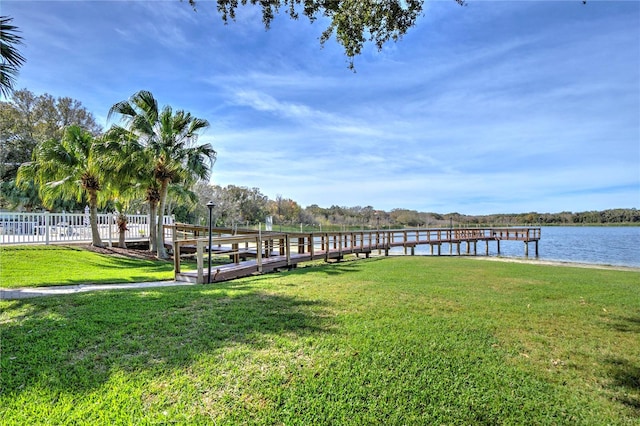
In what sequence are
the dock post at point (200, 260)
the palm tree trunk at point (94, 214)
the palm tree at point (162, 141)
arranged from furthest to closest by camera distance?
the palm tree trunk at point (94, 214), the palm tree at point (162, 141), the dock post at point (200, 260)

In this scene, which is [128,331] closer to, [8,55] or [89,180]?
[8,55]

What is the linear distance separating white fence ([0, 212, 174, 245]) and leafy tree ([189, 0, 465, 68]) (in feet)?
37.5

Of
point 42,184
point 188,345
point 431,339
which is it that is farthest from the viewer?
point 42,184

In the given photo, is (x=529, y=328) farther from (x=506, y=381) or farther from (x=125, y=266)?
(x=125, y=266)

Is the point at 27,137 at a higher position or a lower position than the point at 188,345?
higher

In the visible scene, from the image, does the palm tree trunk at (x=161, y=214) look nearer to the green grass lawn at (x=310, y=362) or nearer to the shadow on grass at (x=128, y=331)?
the shadow on grass at (x=128, y=331)

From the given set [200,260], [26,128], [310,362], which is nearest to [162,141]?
[200,260]

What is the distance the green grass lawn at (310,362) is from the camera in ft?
8.34

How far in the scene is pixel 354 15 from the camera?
6.09m

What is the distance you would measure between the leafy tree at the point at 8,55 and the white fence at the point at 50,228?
27.7 ft

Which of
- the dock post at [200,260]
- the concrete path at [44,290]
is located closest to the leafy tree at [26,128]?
the concrete path at [44,290]

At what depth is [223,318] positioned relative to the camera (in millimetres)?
4379

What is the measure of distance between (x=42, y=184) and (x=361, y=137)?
20.9m

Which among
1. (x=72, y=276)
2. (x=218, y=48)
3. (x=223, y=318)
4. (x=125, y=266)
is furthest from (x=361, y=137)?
(x=223, y=318)
